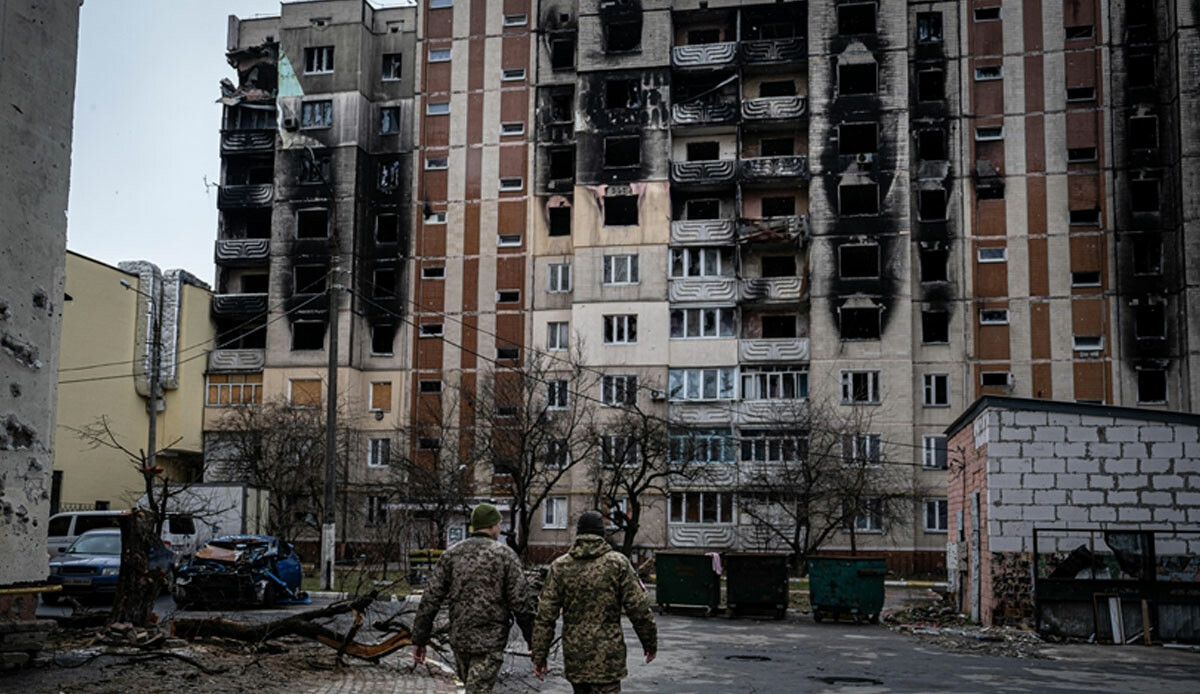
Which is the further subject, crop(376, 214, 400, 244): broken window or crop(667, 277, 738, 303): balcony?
crop(376, 214, 400, 244): broken window

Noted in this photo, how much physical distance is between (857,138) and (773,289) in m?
8.14

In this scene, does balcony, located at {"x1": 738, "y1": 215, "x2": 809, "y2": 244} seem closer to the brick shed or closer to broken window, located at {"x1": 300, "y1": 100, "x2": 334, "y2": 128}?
broken window, located at {"x1": 300, "y1": 100, "x2": 334, "y2": 128}

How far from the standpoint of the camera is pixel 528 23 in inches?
2317

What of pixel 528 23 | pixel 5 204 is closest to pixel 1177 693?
pixel 5 204

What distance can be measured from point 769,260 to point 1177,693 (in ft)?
138

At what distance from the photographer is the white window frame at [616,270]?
54375 millimetres

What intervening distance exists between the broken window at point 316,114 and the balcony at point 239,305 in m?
9.22

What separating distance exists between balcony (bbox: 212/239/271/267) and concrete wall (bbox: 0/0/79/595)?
153 ft

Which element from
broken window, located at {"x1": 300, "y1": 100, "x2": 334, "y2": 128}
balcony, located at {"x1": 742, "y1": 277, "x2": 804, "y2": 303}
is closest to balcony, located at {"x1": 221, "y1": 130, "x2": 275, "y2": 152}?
broken window, located at {"x1": 300, "y1": 100, "x2": 334, "y2": 128}

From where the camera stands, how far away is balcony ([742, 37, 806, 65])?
54344 mm

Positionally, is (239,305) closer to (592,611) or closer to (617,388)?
(617,388)

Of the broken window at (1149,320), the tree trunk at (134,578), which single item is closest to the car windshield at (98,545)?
the tree trunk at (134,578)

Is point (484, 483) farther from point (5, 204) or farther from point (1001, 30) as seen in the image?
point (5, 204)

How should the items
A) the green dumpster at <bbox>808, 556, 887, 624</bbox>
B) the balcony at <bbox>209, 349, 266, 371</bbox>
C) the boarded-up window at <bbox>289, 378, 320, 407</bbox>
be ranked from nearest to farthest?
1. the green dumpster at <bbox>808, 556, 887, 624</bbox>
2. the boarded-up window at <bbox>289, 378, 320, 407</bbox>
3. the balcony at <bbox>209, 349, 266, 371</bbox>
